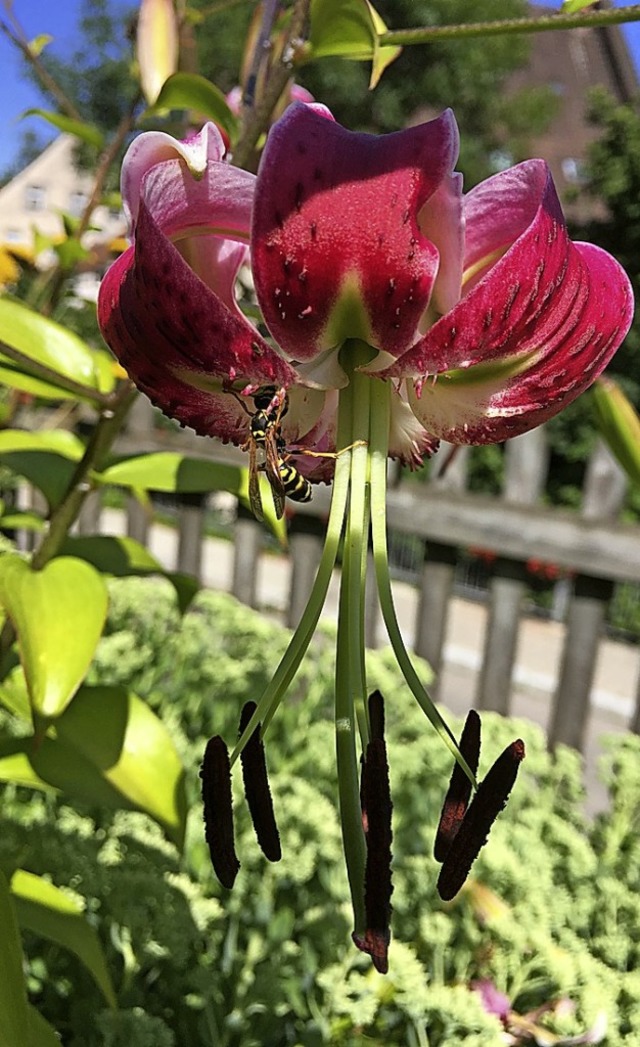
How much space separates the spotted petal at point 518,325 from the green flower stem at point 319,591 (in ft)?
0.10

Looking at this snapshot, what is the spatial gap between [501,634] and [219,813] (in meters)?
1.39

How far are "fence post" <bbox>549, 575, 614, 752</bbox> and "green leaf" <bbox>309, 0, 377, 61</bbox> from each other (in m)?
1.26

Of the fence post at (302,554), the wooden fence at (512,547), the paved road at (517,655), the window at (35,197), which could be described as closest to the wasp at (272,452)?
the wooden fence at (512,547)

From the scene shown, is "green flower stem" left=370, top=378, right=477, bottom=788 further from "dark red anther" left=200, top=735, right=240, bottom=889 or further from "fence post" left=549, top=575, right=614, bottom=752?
"fence post" left=549, top=575, right=614, bottom=752

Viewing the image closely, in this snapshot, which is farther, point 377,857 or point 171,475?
point 171,475

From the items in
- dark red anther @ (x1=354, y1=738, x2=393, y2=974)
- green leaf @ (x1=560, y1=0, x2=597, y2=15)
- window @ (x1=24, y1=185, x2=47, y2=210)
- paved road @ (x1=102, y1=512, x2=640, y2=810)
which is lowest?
paved road @ (x1=102, y1=512, x2=640, y2=810)

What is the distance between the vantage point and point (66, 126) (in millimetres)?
700

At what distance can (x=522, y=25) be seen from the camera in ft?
0.97

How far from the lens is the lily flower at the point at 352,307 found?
11.0 inches

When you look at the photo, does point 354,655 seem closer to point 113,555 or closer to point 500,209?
point 500,209

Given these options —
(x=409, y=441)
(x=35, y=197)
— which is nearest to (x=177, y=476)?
(x=409, y=441)

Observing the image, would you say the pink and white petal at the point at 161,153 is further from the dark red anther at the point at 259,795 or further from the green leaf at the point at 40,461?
the green leaf at the point at 40,461

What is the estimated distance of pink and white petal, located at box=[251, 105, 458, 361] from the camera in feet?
0.90

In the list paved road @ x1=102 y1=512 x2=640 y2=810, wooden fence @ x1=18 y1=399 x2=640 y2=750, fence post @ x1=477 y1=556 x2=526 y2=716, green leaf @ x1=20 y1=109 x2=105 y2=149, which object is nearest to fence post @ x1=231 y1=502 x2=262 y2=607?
wooden fence @ x1=18 y1=399 x2=640 y2=750
